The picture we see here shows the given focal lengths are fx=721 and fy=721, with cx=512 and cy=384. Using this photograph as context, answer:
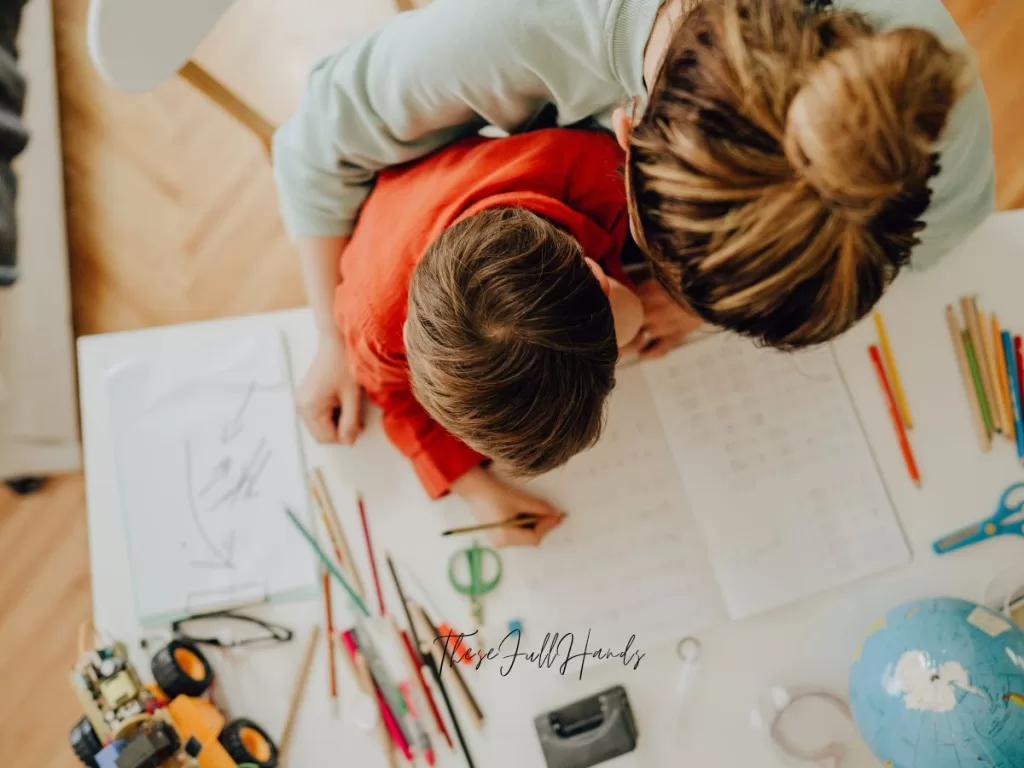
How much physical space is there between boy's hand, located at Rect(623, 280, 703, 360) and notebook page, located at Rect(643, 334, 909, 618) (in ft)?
0.05

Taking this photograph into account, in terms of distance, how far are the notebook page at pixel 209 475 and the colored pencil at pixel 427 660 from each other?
84 millimetres

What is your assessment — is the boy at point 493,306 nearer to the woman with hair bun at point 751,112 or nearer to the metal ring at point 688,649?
the woman with hair bun at point 751,112

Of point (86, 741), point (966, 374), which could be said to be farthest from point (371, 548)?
point (966, 374)

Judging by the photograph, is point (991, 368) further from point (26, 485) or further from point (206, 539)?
point (26, 485)

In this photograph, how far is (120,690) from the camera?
625 millimetres

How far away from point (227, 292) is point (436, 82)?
0.66m

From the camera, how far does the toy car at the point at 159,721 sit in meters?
0.61

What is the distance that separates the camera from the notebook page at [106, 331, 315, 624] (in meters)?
0.69

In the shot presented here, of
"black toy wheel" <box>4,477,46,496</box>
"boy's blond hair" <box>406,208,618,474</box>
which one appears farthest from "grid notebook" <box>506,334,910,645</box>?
"black toy wheel" <box>4,477,46,496</box>

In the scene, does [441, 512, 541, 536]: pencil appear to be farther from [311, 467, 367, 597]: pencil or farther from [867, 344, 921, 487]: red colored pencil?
[867, 344, 921, 487]: red colored pencil

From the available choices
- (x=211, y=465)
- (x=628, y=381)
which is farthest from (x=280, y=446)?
(x=628, y=381)

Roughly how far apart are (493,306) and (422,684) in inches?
16.0

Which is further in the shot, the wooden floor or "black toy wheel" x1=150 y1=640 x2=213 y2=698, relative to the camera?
the wooden floor

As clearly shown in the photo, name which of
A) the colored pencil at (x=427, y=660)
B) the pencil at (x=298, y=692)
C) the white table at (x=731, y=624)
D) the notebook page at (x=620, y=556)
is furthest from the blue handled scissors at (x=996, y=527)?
the pencil at (x=298, y=692)
